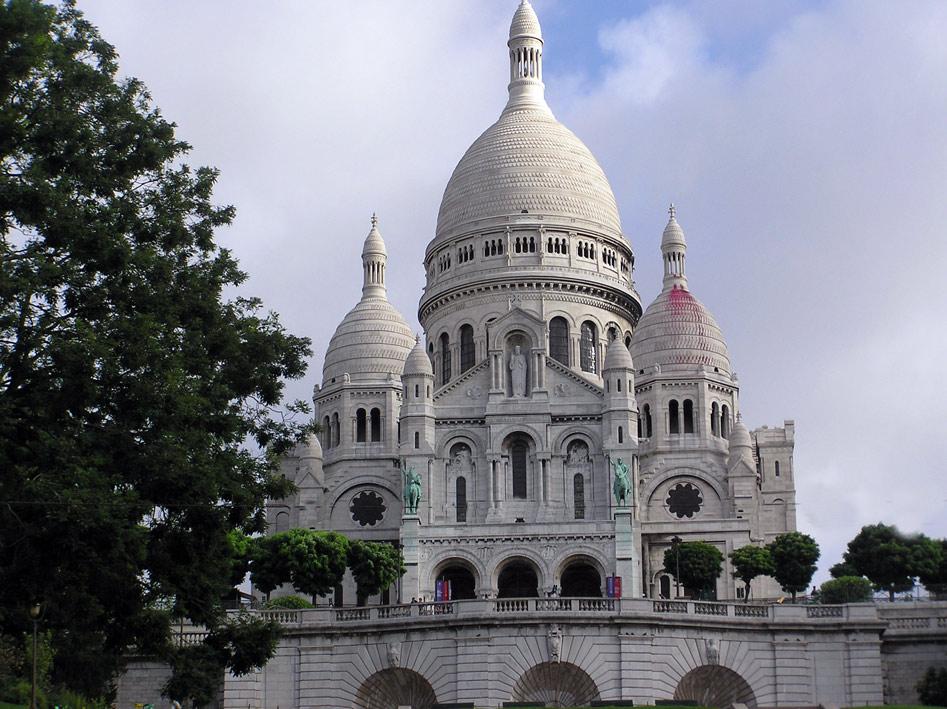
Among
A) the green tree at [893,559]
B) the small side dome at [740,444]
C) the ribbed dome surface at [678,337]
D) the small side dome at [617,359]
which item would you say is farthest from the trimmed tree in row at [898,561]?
the ribbed dome surface at [678,337]

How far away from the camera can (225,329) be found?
42906 millimetres

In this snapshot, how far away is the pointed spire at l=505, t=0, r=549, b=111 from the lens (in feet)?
376

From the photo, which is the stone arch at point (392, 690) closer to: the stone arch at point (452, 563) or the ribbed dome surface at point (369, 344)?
the stone arch at point (452, 563)

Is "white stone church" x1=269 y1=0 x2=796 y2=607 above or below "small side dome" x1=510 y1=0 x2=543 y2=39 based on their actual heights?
below

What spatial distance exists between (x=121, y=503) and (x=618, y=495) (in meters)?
49.5

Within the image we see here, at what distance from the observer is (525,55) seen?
378ft

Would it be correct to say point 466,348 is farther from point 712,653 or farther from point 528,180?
point 712,653

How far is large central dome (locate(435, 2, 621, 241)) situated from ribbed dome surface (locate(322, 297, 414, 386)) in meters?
6.16

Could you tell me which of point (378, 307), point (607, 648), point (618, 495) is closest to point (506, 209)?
point (378, 307)

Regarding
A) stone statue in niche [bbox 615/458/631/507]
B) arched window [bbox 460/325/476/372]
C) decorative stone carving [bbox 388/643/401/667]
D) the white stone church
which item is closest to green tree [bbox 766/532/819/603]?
the white stone church

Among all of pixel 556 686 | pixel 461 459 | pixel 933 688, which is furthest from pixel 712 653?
pixel 461 459

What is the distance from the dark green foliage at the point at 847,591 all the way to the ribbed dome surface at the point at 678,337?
3270 cm

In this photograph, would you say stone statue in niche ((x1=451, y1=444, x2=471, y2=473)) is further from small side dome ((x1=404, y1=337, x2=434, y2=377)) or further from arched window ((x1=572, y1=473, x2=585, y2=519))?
arched window ((x1=572, y1=473, x2=585, y2=519))

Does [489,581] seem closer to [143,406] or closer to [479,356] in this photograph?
[479,356]
